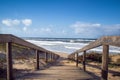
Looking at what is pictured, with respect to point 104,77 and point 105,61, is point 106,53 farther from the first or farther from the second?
point 104,77

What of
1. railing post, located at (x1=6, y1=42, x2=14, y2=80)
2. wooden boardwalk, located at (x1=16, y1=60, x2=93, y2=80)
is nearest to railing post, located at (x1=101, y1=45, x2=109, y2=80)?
wooden boardwalk, located at (x1=16, y1=60, x2=93, y2=80)

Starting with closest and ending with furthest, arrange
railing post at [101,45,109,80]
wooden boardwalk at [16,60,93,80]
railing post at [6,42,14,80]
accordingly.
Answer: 1. railing post at [101,45,109,80]
2. railing post at [6,42,14,80]
3. wooden boardwalk at [16,60,93,80]

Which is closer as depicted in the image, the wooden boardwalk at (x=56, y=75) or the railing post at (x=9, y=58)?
the railing post at (x=9, y=58)

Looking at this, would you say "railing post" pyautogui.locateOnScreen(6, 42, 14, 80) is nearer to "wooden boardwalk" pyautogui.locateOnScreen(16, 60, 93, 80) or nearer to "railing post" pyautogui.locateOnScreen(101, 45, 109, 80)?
"wooden boardwalk" pyautogui.locateOnScreen(16, 60, 93, 80)

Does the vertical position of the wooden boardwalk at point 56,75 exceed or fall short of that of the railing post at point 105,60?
it falls short

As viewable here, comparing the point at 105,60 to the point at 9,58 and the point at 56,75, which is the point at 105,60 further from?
the point at 56,75

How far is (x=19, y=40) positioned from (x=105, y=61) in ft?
5.31

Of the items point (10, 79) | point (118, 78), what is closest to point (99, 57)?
point (118, 78)

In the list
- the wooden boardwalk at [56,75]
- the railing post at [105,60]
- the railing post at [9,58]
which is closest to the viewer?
the railing post at [105,60]

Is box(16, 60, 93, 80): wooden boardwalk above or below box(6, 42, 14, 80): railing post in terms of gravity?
below

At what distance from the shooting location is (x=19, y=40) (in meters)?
3.66

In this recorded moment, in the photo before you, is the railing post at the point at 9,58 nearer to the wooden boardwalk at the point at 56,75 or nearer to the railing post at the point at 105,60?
the wooden boardwalk at the point at 56,75

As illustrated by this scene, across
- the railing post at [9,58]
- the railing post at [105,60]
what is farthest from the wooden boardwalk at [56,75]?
the railing post at [105,60]

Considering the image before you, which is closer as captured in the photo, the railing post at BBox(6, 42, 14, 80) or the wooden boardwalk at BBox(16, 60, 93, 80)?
the railing post at BBox(6, 42, 14, 80)
